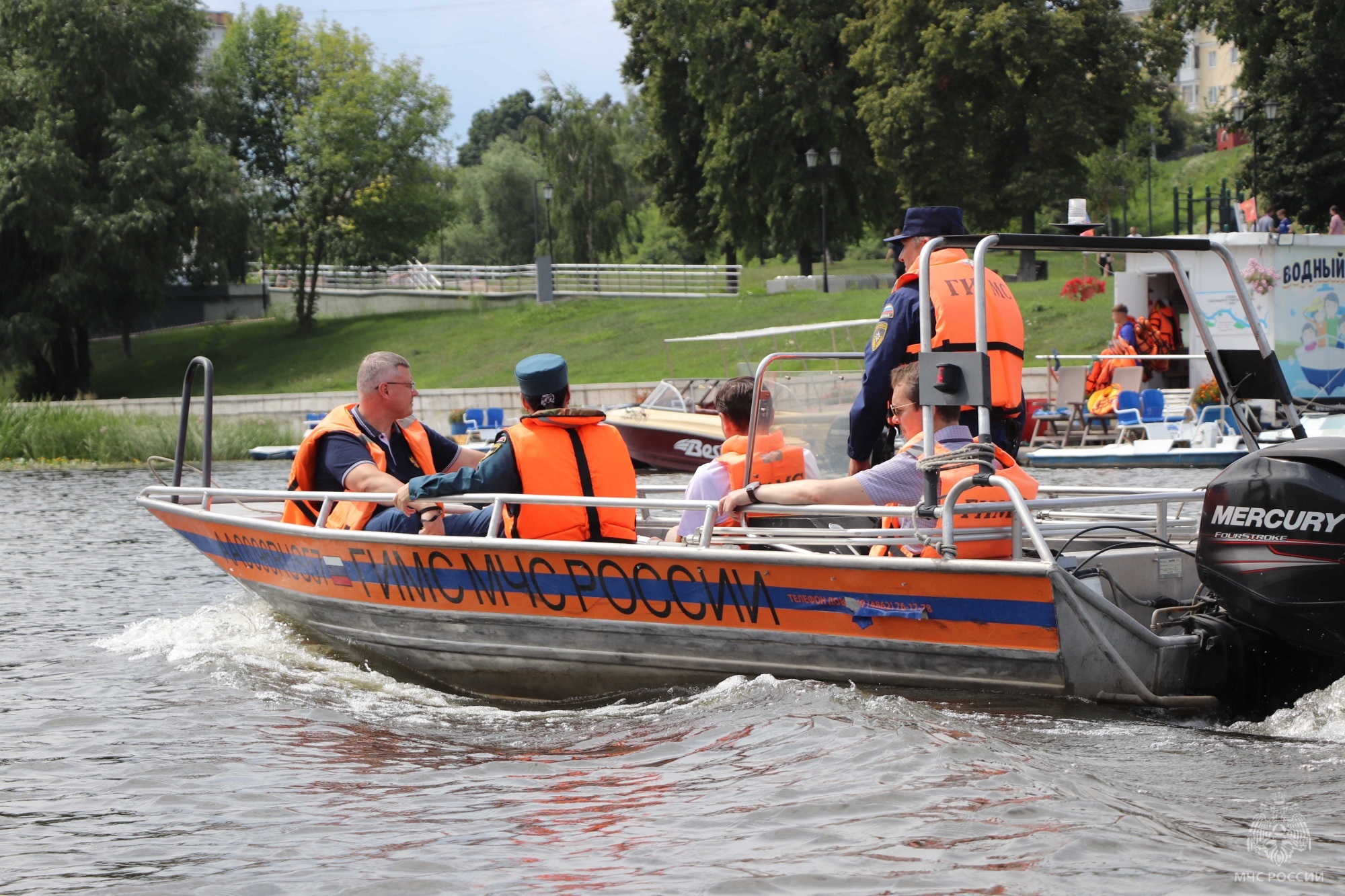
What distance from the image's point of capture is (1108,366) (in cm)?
2072

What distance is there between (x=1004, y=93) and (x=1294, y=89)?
7.09m

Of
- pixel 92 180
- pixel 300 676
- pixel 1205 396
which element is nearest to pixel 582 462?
pixel 300 676

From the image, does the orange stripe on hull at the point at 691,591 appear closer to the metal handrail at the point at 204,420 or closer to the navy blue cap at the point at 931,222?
the metal handrail at the point at 204,420

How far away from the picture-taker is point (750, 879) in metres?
4.16

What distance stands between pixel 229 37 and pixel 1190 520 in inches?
1872

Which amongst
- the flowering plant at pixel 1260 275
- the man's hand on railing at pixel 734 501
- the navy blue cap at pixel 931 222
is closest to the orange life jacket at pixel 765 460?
the man's hand on railing at pixel 734 501

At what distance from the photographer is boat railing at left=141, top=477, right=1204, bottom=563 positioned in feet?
18.1

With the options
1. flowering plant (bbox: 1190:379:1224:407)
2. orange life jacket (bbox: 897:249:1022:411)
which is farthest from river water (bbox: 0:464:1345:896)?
flowering plant (bbox: 1190:379:1224:407)

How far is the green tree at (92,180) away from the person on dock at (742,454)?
1348 inches

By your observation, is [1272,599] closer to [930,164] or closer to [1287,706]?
[1287,706]

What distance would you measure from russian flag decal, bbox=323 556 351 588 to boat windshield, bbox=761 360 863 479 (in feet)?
7.99

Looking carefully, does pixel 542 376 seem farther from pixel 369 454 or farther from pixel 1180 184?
pixel 1180 184

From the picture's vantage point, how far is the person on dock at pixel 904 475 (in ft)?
18.9

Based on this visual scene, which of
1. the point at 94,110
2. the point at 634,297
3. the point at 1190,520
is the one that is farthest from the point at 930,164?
the point at 1190,520
